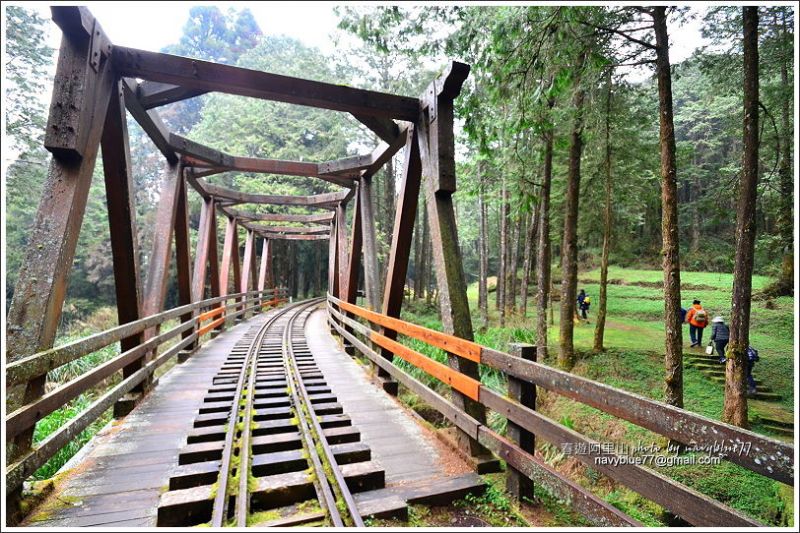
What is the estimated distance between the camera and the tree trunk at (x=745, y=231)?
6125 millimetres

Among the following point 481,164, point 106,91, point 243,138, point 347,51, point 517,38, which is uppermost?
point 347,51

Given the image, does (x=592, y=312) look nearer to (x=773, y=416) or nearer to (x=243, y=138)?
(x=773, y=416)

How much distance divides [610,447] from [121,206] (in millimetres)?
5134

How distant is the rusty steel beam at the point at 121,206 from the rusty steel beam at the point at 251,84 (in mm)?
454

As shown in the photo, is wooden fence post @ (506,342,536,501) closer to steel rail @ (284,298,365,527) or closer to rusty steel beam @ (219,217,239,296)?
steel rail @ (284,298,365,527)

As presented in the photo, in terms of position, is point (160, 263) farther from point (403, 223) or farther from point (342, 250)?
point (342, 250)

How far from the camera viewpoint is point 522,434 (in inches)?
104

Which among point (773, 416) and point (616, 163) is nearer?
point (773, 416)

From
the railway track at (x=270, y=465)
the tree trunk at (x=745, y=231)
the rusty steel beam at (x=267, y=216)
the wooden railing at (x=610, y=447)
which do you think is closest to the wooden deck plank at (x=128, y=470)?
the railway track at (x=270, y=465)

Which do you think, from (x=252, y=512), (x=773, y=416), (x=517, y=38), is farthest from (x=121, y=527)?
(x=773, y=416)

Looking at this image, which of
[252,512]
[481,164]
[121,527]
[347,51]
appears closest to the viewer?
[121,527]

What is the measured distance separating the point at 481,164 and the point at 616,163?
410cm

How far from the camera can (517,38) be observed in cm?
459

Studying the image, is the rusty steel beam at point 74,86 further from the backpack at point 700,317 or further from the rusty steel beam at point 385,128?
the backpack at point 700,317
